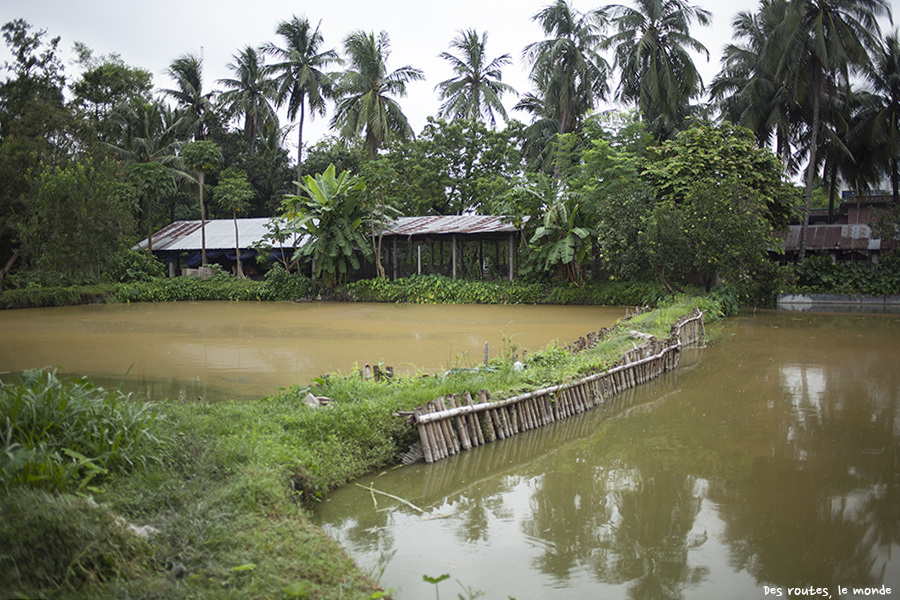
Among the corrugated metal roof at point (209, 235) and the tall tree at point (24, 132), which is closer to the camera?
the tall tree at point (24, 132)

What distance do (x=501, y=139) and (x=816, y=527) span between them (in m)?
26.2

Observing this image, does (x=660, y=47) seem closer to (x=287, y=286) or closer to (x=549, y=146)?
(x=549, y=146)

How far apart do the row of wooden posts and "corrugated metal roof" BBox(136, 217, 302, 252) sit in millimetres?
21486

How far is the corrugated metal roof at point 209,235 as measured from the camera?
29.0 m

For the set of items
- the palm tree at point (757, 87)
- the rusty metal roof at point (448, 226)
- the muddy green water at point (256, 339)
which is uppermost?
the palm tree at point (757, 87)

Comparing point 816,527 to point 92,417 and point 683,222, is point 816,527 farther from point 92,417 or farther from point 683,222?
point 683,222

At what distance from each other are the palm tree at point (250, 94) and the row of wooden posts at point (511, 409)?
96.0 feet

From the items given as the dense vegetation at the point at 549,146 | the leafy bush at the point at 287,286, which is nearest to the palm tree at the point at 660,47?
the dense vegetation at the point at 549,146

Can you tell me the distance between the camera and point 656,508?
4.65 metres

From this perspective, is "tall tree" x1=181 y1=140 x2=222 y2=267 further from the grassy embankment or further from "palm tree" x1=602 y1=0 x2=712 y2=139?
the grassy embankment

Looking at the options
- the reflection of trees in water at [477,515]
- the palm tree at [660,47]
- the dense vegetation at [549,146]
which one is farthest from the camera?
the palm tree at [660,47]

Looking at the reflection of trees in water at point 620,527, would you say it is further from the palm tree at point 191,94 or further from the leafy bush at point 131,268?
the palm tree at point 191,94

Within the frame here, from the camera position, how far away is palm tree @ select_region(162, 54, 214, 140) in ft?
111

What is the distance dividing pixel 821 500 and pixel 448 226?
21.3m
